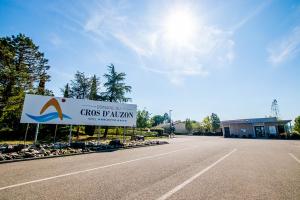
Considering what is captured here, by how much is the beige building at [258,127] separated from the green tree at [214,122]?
24996 millimetres

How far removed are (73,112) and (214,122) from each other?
232 feet

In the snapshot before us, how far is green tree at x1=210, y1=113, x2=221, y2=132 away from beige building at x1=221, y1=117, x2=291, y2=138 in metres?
25.0

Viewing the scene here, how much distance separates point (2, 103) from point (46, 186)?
27202 mm

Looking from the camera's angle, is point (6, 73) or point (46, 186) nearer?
point (46, 186)

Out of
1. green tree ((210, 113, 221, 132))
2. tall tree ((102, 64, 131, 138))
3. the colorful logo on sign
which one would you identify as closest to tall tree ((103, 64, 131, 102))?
tall tree ((102, 64, 131, 138))

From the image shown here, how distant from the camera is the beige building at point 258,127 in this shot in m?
43.8

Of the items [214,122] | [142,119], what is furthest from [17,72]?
[214,122]

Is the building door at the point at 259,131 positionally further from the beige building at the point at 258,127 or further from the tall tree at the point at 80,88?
the tall tree at the point at 80,88

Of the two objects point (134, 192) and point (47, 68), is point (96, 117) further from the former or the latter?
point (47, 68)

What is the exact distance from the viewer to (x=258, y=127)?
4700cm

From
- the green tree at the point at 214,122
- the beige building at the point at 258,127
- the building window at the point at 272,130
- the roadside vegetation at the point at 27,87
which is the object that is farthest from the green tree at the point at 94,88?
the green tree at the point at 214,122

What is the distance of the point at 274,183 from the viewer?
17.1 ft

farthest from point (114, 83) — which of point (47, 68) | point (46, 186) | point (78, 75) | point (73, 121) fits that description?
point (46, 186)

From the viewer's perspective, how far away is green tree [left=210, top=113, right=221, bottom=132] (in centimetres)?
7788
